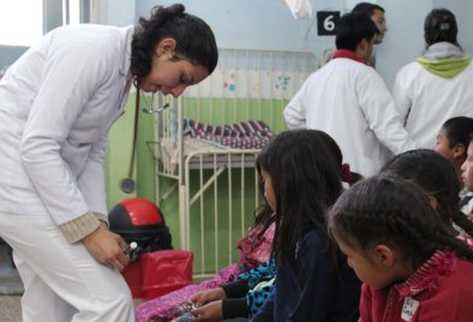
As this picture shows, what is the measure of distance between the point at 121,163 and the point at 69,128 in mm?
2062

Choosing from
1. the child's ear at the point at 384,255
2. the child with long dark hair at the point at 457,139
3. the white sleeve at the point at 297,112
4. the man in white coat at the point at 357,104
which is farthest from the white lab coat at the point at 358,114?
the child's ear at the point at 384,255

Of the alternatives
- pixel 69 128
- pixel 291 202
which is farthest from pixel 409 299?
pixel 69 128

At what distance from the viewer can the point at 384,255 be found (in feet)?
3.32

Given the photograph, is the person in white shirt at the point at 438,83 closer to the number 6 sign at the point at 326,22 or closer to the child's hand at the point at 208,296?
the number 6 sign at the point at 326,22

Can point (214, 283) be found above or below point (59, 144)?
below

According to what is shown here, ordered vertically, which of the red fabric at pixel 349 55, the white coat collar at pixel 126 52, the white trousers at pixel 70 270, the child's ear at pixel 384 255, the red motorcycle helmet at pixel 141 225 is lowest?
the red motorcycle helmet at pixel 141 225

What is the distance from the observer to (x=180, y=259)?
103 inches

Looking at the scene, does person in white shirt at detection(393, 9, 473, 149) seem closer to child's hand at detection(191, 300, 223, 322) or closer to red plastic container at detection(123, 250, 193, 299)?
red plastic container at detection(123, 250, 193, 299)

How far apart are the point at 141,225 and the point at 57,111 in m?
1.66

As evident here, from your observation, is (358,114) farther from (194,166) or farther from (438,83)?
(194,166)

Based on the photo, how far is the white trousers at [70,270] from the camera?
1.35m

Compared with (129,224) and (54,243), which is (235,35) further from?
(54,243)

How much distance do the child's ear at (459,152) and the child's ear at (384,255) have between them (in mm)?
1232

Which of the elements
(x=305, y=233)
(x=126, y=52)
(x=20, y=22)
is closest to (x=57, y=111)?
(x=126, y=52)
